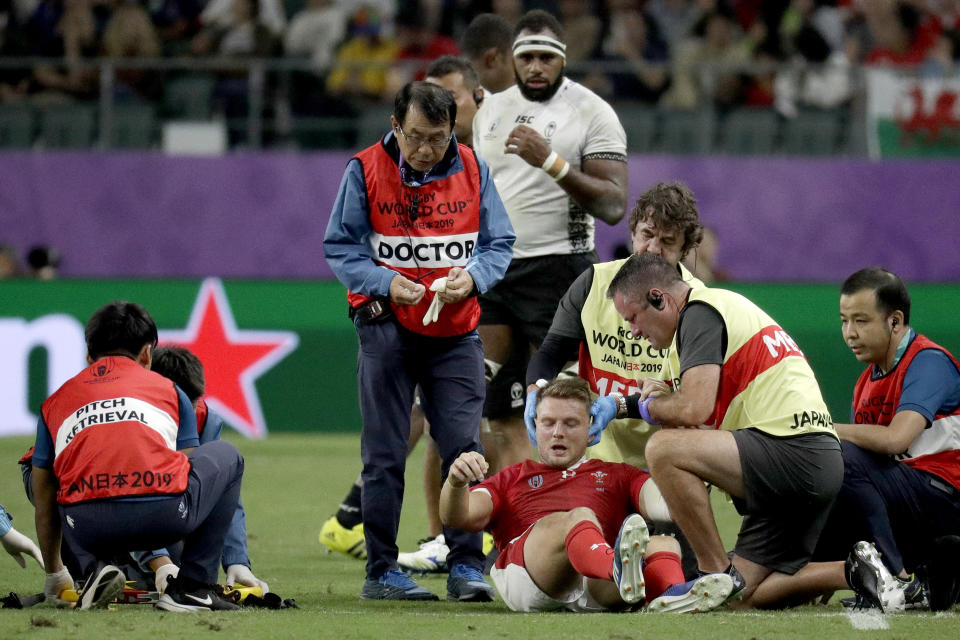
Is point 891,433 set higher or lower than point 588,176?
lower

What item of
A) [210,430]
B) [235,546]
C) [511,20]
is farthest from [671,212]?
[511,20]

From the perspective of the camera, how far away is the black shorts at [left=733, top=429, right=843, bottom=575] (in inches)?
204

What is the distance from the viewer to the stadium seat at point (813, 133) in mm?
13867

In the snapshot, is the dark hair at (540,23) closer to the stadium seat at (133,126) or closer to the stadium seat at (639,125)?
the stadium seat at (639,125)

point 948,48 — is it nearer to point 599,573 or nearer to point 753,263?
point 753,263

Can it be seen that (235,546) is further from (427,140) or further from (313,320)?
(313,320)

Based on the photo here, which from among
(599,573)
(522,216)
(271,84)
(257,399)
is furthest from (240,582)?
(271,84)

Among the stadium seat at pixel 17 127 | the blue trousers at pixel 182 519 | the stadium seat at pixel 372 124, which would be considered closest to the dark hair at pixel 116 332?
the blue trousers at pixel 182 519

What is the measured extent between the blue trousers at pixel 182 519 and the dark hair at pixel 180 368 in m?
0.68

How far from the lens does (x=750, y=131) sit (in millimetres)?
14023

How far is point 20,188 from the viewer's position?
14.1 m

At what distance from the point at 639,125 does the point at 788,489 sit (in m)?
8.98

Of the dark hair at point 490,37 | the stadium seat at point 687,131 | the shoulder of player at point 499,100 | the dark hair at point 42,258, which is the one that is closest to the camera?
the shoulder of player at point 499,100

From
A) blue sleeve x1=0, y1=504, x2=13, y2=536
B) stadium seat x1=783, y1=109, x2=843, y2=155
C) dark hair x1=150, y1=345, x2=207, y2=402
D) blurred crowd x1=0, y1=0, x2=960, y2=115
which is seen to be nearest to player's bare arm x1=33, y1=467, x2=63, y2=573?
blue sleeve x1=0, y1=504, x2=13, y2=536
